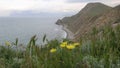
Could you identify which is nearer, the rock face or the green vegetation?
the green vegetation

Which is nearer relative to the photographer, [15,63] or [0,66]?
[0,66]

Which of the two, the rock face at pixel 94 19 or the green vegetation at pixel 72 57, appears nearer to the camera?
the green vegetation at pixel 72 57

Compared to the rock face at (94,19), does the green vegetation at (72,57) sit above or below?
above

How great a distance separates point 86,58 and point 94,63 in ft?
0.82

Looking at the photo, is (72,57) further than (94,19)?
No

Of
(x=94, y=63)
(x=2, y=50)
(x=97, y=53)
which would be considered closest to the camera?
(x=94, y=63)

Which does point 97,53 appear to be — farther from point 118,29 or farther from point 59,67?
point 118,29

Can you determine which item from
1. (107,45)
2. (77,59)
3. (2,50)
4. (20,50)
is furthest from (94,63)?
(2,50)

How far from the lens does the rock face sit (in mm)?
35844

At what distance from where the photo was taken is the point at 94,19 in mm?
80500

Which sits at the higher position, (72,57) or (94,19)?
(72,57)

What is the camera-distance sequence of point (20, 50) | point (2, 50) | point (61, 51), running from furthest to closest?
1. point (2, 50)
2. point (20, 50)
3. point (61, 51)

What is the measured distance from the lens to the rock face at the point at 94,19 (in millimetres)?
35844

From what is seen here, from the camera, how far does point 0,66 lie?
4.99m
